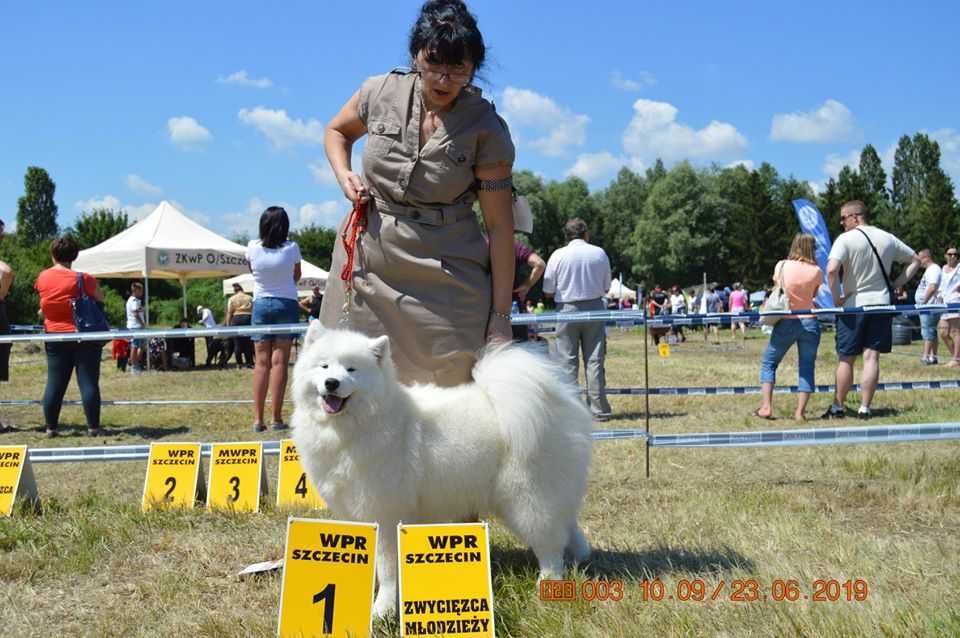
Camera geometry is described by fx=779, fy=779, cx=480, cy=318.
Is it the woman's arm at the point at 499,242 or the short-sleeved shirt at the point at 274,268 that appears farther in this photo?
the short-sleeved shirt at the point at 274,268

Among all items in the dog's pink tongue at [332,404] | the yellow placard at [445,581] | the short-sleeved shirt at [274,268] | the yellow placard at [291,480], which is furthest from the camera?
the short-sleeved shirt at [274,268]

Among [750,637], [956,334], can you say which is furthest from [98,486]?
[956,334]

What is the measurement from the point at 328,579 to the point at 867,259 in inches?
260

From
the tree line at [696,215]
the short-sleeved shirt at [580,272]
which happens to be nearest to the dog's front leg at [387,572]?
the short-sleeved shirt at [580,272]

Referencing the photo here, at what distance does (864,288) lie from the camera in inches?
301

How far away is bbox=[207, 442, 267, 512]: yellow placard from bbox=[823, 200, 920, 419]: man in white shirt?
544 cm

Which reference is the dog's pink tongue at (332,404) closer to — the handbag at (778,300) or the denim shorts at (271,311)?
the denim shorts at (271,311)

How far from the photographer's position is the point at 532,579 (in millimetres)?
3236

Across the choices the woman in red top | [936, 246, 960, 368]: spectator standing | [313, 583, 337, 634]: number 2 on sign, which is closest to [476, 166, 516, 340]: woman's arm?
[313, 583, 337, 634]: number 2 on sign

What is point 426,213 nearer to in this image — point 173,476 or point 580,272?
point 173,476

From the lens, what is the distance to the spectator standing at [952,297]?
12.1 m

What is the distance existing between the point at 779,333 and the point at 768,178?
6248 cm

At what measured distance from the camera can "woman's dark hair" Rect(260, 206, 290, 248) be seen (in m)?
7.31

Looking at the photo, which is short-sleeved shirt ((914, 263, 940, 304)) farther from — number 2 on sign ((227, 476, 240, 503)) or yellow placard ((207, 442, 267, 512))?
number 2 on sign ((227, 476, 240, 503))
